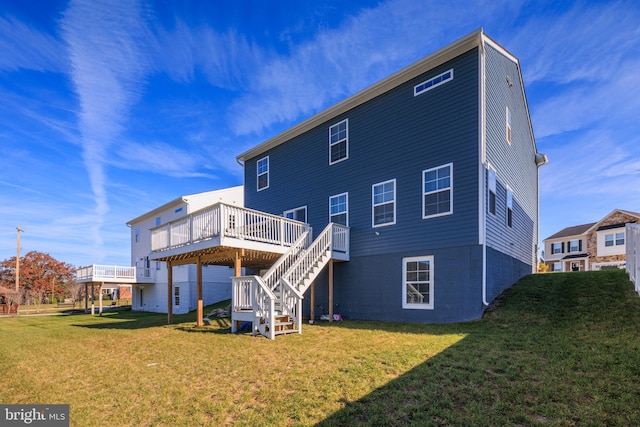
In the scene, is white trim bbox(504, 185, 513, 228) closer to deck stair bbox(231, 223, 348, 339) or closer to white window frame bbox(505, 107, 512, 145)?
white window frame bbox(505, 107, 512, 145)

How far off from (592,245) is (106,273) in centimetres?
3787

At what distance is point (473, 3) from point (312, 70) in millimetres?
6210

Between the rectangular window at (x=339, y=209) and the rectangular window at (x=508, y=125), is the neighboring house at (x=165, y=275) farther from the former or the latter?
the rectangular window at (x=508, y=125)

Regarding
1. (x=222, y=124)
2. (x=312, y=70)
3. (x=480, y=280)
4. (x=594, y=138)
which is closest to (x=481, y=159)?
(x=480, y=280)

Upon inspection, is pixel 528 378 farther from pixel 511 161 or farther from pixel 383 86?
pixel 511 161

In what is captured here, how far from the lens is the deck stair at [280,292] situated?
855cm

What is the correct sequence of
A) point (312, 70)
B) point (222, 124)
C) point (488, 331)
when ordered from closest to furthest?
1. point (488, 331)
2. point (312, 70)
3. point (222, 124)

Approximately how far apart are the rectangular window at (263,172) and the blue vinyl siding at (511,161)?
9.55 m

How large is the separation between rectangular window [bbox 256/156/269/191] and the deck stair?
5427 millimetres

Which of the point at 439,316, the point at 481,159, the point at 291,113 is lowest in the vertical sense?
the point at 439,316

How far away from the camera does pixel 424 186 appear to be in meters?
10.2

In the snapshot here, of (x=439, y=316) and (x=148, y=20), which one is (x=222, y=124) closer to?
(x=148, y=20)

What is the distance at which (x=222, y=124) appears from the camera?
20.2m

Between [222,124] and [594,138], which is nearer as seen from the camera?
[594,138]
